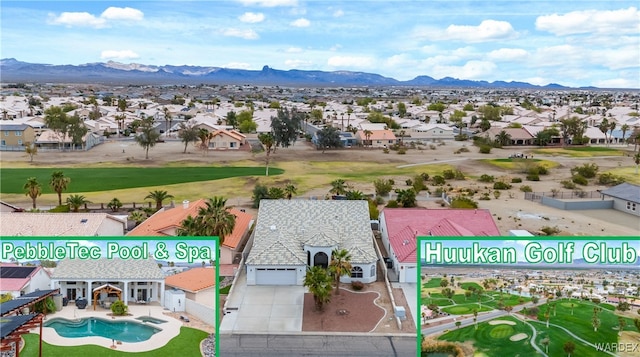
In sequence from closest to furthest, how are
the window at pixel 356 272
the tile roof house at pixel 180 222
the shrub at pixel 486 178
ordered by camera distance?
1. the window at pixel 356 272
2. the tile roof house at pixel 180 222
3. the shrub at pixel 486 178

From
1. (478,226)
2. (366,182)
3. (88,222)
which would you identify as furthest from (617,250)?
(366,182)

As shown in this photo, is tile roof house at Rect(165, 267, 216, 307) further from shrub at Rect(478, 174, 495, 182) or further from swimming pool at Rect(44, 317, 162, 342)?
shrub at Rect(478, 174, 495, 182)

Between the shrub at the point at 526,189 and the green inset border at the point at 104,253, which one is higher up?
the green inset border at the point at 104,253

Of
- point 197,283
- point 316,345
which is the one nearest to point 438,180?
point 316,345

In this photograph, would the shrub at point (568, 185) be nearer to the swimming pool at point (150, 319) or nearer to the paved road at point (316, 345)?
the paved road at point (316, 345)

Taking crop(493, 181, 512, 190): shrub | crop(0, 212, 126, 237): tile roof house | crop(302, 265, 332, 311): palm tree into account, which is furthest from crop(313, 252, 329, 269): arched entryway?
crop(493, 181, 512, 190): shrub

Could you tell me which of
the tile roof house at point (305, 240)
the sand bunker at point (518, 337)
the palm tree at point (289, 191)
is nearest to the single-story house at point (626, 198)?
the tile roof house at point (305, 240)

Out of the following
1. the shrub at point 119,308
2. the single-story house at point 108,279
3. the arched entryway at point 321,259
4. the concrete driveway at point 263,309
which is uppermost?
the single-story house at point 108,279
